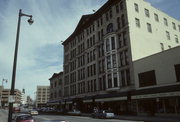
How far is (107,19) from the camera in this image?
4272cm

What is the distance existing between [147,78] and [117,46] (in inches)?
413

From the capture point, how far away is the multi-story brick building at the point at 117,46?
114 ft

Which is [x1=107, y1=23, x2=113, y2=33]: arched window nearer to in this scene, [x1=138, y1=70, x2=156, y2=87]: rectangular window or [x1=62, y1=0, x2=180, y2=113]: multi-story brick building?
[x1=62, y1=0, x2=180, y2=113]: multi-story brick building

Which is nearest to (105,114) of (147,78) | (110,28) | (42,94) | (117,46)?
(147,78)

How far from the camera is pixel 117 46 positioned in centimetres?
3778

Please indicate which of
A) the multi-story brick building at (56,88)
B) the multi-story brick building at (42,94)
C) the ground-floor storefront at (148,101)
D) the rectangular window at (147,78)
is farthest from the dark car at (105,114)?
the multi-story brick building at (42,94)

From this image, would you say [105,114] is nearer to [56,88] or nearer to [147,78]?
[147,78]

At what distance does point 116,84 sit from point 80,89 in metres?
17.6

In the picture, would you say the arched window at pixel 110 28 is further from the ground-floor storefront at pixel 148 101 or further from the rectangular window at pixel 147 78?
the ground-floor storefront at pixel 148 101

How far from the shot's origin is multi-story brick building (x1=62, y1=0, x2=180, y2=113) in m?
34.6

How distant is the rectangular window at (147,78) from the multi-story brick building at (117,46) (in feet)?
1.87

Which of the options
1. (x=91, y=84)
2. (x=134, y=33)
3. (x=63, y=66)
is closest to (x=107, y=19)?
(x=134, y=33)

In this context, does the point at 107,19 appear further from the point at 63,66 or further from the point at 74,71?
the point at 63,66

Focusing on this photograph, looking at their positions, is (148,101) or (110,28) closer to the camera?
(148,101)
